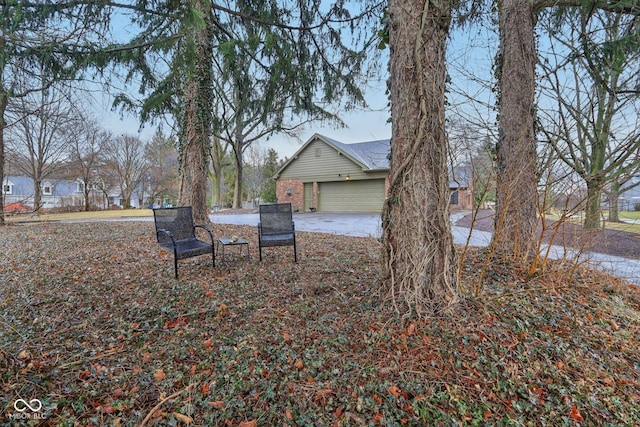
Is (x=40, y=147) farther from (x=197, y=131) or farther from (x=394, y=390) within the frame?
(x=394, y=390)

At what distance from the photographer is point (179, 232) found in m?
4.02

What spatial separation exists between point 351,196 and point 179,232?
12348 mm

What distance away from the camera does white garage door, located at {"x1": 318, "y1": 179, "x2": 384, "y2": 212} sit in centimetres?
1495

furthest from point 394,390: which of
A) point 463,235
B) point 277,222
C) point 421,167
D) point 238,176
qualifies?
point 238,176

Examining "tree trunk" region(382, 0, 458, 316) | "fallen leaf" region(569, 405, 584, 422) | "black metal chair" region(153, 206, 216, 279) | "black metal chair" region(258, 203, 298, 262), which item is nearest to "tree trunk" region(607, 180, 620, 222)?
"tree trunk" region(382, 0, 458, 316)

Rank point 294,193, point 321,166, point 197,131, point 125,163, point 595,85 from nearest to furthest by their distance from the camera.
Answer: point 595,85, point 197,131, point 321,166, point 294,193, point 125,163

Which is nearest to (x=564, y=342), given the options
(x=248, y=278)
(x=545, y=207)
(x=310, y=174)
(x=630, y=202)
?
(x=545, y=207)

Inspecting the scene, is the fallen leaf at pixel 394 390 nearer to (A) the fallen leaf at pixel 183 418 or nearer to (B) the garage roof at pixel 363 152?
(A) the fallen leaf at pixel 183 418

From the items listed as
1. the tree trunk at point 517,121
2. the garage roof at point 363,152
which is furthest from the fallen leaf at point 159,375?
the garage roof at point 363,152

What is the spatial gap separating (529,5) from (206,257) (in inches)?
212

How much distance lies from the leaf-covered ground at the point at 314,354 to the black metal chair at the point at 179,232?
0.51 meters

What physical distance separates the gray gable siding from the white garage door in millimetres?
509

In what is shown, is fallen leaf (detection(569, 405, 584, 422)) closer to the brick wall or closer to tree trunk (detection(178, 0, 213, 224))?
tree trunk (detection(178, 0, 213, 224))

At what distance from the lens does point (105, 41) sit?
4316mm
